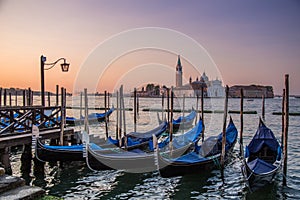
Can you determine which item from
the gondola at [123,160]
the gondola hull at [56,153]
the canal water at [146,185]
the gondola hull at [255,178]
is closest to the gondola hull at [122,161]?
the gondola at [123,160]

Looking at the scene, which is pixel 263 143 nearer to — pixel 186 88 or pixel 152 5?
pixel 152 5

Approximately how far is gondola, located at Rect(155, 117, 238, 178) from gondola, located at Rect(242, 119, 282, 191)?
35.2 inches

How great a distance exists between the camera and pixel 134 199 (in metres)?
5.54

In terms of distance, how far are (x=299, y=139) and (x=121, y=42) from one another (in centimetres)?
1053

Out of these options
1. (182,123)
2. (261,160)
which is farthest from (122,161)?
(182,123)

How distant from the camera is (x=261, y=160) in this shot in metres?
6.22

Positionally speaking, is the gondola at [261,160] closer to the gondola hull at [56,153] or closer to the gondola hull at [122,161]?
the gondola hull at [122,161]

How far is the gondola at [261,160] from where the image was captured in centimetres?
570

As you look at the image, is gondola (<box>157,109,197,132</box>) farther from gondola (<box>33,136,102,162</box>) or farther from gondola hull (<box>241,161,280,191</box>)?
gondola hull (<box>241,161,280,191</box>)

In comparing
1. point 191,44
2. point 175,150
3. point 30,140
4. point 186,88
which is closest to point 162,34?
point 191,44

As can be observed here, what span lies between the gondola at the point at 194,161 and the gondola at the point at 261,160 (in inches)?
35.2

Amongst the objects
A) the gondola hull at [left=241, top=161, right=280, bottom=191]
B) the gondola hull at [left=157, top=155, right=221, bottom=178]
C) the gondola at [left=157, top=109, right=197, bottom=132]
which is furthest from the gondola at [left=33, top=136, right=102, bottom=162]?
the gondola at [left=157, top=109, right=197, bottom=132]

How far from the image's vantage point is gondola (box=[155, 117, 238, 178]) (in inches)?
250

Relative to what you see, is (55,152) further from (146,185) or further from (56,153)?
(146,185)
